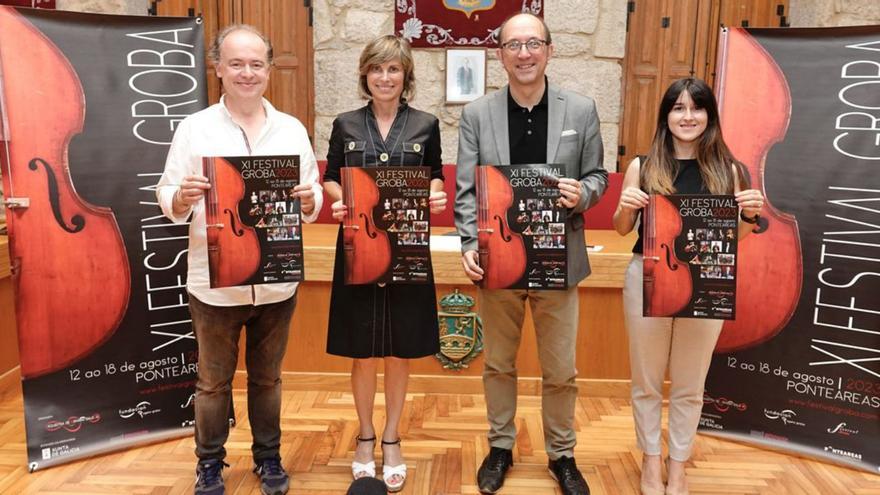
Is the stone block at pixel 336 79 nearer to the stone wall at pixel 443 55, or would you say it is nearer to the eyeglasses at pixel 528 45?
the stone wall at pixel 443 55

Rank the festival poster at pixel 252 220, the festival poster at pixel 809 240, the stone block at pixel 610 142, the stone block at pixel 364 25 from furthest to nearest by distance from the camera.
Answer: the stone block at pixel 610 142, the stone block at pixel 364 25, the festival poster at pixel 809 240, the festival poster at pixel 252 220

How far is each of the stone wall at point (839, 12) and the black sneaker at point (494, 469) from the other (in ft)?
11.2

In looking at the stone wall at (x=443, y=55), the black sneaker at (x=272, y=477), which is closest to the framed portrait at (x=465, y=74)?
the stone wall at (x=443, y=55)

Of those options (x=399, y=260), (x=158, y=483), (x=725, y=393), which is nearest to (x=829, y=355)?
(x=725, y=393)

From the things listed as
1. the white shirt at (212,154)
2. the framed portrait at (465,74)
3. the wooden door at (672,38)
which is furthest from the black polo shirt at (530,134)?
the wooden door at (672,38)

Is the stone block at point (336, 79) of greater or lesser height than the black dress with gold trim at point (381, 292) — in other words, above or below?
above

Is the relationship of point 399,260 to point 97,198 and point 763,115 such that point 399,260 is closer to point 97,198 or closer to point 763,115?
point 97,198

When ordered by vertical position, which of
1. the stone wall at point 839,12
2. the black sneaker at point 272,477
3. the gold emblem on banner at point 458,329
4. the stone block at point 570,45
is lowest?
the black sneaker at point 272,477

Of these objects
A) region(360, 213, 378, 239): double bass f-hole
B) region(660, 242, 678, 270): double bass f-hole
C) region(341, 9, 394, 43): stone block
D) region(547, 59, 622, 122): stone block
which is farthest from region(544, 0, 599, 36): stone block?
region(360, 213, 378, 239): double bass f-hole

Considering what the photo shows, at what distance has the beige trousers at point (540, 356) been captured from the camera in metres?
2.24

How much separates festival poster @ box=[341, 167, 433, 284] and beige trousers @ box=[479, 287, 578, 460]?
1.14 ft

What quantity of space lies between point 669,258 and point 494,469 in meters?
0.98

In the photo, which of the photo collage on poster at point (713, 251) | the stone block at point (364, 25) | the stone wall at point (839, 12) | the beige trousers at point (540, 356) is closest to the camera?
the photo collage on poster at point (713, 251)

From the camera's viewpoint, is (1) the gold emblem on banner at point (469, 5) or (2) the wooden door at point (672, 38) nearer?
(1) the gold emblem on banner at point (469, 5)
